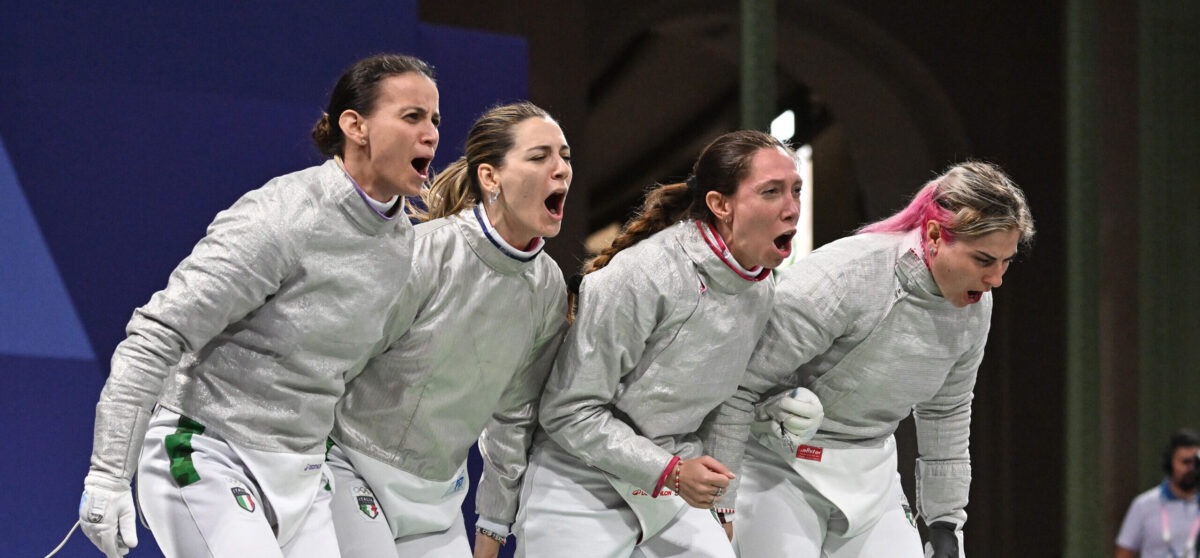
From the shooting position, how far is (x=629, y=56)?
9500 mm

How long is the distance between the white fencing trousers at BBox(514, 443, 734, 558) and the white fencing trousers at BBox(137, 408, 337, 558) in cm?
53

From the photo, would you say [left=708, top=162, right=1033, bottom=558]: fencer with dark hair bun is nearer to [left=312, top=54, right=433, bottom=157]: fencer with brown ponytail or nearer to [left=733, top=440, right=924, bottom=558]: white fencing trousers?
[left=733, top=440, right=924, bottom=558]: white fencing trousers

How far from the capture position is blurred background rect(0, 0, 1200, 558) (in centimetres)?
349

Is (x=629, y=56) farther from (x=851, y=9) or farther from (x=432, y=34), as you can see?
(x=432, y=34)

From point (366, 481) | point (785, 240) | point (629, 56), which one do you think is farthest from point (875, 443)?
point (629, 56)

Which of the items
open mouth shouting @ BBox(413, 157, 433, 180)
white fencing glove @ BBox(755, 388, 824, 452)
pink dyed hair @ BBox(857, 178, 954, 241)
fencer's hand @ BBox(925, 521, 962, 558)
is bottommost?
fencer's hand @ BBox(925, 521, 962, 558)

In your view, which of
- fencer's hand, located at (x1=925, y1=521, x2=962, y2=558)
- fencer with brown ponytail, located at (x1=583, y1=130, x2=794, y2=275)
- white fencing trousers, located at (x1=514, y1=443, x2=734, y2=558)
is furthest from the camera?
fencer's hand, located at (x1=925, y1=521, x2=962, y2=558)

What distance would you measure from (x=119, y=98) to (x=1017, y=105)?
4.94m

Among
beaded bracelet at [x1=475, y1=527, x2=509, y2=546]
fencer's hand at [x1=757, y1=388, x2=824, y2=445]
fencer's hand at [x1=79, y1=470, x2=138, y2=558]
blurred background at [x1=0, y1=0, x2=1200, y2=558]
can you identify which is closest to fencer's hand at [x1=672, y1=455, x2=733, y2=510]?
fencer's hand at [x1=757, y1=388, x2=824, y2=445]

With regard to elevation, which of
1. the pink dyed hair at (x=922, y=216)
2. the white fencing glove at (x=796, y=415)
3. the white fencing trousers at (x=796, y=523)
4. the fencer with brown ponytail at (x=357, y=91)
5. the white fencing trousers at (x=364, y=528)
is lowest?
the white fencing trousers at (x=796, y=523)

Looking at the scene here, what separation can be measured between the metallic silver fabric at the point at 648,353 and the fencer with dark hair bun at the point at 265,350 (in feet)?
1.40

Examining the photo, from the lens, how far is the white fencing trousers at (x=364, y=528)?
2377mm

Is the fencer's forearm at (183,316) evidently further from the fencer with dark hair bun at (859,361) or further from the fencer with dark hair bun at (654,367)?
the fencer with dark hair bun at (859,361)

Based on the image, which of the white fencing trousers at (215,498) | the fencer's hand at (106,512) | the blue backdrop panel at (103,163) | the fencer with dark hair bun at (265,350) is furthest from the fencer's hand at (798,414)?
the blue backdrop panel at (103,163)
